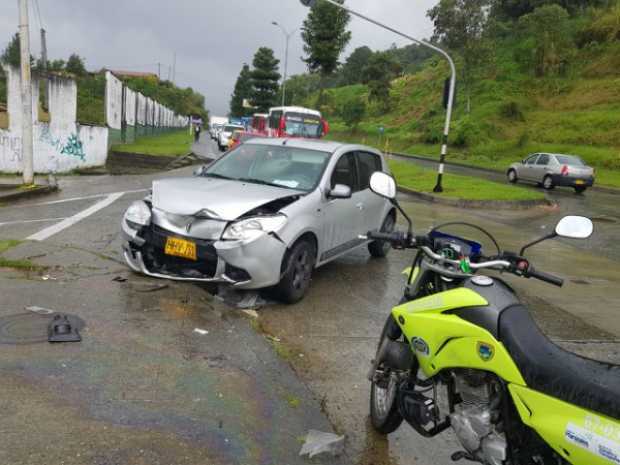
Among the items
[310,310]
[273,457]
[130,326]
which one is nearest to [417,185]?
[310,310]

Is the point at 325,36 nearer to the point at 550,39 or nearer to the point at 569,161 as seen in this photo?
the point at 550,39

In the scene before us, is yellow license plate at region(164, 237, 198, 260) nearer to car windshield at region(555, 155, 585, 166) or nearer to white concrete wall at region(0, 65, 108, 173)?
white concrete wall at region(0, 65, 108, 173)

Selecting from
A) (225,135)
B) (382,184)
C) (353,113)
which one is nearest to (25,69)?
(382,184)

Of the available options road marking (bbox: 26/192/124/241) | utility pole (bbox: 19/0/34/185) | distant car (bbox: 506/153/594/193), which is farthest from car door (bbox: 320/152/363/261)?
distant car (bbox: 506/153/594/193)

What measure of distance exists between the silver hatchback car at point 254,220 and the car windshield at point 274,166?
12mm

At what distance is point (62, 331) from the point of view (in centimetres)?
433

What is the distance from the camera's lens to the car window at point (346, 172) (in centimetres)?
668

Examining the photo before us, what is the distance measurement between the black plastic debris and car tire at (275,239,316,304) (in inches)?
77.1

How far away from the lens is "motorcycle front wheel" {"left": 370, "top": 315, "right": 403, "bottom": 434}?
329 centimetres

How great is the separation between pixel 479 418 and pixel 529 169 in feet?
77.9

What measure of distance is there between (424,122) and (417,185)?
36.1 metres

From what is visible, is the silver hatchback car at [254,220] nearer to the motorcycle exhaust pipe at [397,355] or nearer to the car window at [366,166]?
the car window at [366,166]

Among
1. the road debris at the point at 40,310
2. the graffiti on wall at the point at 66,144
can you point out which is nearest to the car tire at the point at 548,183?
the graffiti on wall at the point at 66,144

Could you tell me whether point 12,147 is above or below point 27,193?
above
